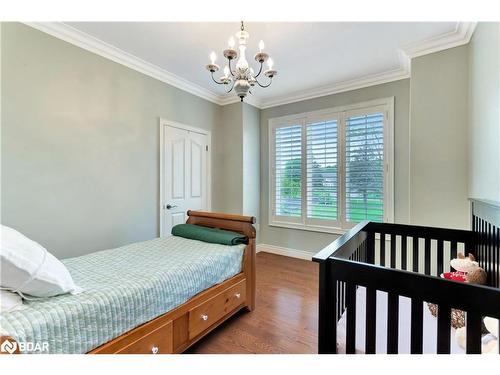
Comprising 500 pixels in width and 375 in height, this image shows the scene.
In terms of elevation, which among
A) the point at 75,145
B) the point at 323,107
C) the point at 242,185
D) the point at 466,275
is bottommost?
the point at 466,275

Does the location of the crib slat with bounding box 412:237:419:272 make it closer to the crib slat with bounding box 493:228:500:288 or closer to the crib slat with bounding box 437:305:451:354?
the crib slat with bounding box 493:228:500:288

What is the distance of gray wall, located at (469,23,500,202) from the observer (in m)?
1.50

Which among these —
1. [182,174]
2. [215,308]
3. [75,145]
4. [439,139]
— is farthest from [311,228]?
[75,145]

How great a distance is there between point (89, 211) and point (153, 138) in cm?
109

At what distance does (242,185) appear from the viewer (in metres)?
3.72

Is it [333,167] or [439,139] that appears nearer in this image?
[439,139]

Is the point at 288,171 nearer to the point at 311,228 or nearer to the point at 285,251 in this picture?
the point at 311,228

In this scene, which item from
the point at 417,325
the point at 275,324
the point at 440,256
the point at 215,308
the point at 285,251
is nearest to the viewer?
the point at 417,325

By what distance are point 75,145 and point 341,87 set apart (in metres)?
3.26

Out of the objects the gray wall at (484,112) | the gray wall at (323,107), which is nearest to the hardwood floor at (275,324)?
the gray wall at (323,107)

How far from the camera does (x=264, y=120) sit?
13.5 ft

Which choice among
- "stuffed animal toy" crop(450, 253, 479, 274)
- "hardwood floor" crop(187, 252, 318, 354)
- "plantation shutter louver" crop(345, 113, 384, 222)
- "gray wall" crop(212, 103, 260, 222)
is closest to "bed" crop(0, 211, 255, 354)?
"hardwood floor" crop(187, 252, 318, 354)

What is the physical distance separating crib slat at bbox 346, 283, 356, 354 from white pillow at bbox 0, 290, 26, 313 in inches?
54.3

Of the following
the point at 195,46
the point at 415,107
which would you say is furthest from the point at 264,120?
the point at 415,107
